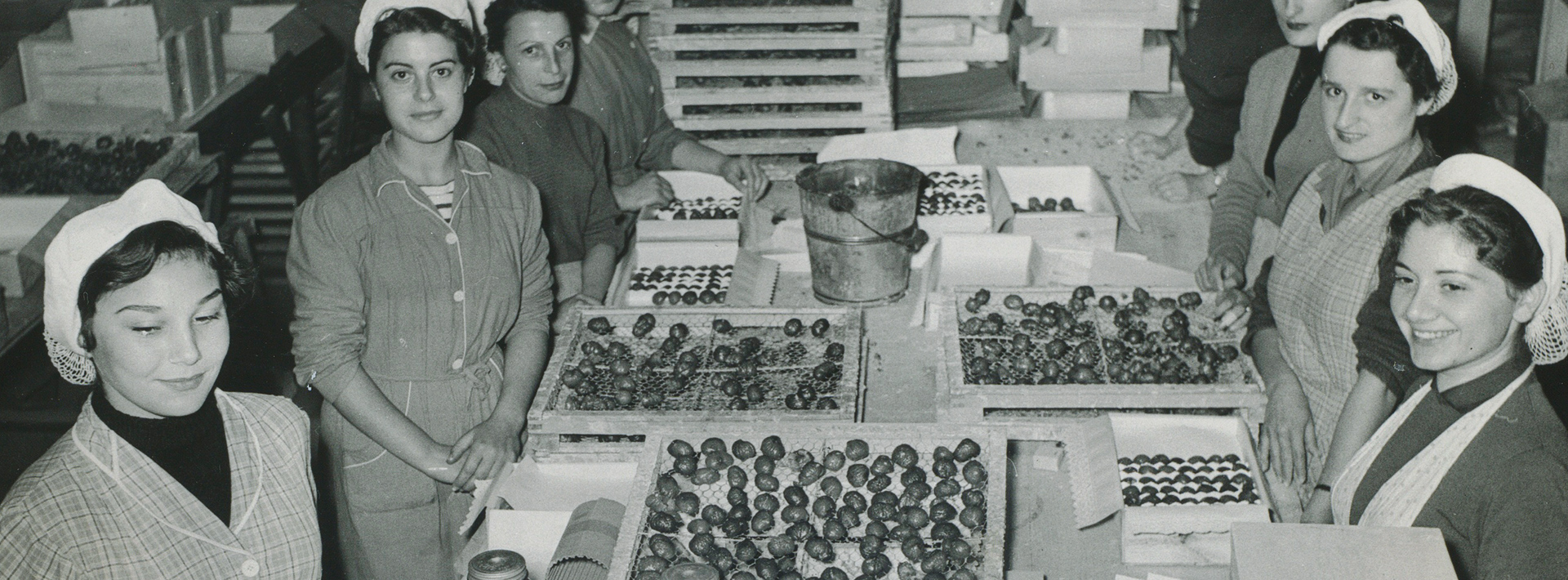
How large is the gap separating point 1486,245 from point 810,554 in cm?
135

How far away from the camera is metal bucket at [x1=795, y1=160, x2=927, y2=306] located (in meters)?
3.71

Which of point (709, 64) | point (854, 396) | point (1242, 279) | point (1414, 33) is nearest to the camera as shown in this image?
point (1414, 33)

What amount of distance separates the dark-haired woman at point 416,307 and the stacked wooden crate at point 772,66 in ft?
6.38

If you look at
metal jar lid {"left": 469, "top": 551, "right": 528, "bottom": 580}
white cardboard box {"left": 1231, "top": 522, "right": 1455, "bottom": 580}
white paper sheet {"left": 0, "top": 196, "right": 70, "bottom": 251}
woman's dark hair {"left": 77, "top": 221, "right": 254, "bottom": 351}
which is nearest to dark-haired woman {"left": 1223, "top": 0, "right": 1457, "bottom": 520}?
white cardboard box {"left": 1231, "top": 522, "right": 1455, "bottom": 580}

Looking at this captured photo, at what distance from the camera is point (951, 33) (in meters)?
6.19

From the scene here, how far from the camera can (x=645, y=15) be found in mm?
5391

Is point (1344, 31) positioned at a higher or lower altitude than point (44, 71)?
higher

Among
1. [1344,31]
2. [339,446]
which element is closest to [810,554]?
[339,446]

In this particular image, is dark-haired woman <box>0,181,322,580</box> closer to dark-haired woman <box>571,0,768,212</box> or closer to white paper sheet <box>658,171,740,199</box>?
dark-haired woman <box>571,0,768,212</box>

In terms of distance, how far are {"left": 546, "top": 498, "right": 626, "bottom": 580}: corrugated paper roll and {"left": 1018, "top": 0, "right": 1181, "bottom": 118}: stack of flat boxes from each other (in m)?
3.68

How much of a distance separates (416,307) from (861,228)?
133 centimetres

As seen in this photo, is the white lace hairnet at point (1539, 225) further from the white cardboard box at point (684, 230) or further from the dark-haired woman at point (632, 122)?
the dark-haired woman at point (632, 122)

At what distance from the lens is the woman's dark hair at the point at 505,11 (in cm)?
367

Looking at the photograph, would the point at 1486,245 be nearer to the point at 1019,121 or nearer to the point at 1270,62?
the point at 1270,62
